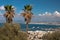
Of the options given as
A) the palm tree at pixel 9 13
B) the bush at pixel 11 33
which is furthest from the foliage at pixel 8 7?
the bush at pixel 11 33

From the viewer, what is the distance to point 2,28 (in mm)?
38625

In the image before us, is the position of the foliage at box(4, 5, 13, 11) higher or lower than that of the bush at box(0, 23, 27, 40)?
higher

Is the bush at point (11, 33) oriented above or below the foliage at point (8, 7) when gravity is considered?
below

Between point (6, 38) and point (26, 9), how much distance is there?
111 ft

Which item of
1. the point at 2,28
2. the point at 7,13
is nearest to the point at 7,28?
the point at 2,28

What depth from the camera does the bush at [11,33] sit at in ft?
122

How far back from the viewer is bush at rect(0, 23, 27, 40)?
122ft

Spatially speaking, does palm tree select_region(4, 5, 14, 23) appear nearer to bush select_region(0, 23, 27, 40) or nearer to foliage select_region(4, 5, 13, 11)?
foliage select_region(4, 5, 13, 11)

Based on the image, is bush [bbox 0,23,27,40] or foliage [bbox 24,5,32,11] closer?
bush [bbox 0,23,27,40]

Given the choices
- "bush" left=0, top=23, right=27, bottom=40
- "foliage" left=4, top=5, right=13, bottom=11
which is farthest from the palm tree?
"bush" left=0, top=23, right=27, bottom=40

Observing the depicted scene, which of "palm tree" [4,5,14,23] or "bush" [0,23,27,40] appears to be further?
"palm tree" [4,5,14,23]

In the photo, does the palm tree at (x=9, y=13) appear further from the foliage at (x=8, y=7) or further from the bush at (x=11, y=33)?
the bush at (x=11, y=33)

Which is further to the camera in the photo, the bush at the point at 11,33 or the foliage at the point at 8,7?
the foliage at the point at 8,7

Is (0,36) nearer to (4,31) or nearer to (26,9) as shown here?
(4,31)
